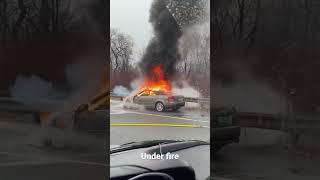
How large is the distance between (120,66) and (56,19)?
27.4 inches

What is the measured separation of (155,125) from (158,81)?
338mm

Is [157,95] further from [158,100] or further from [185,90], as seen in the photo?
[185,90]

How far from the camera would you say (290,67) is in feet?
11.1

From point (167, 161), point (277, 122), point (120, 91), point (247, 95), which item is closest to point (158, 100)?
point (120, 91)

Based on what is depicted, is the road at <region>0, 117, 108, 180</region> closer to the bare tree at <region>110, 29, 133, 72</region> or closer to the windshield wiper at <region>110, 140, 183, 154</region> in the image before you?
the windshield wiper at <region>110, 140, 183, 154</region>

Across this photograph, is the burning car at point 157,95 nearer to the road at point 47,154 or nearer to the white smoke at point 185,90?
Answer: the white smoke at point 185,90

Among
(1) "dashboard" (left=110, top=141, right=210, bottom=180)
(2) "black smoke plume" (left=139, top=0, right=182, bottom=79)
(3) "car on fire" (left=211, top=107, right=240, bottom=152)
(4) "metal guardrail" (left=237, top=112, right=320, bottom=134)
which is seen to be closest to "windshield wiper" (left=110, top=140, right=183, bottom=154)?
(1) "dashboard" (left=110, top=141, right=210, bottom=180)

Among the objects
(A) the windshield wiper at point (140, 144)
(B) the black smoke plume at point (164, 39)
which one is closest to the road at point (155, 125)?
(A) the windshield wiper at point (140, 144)

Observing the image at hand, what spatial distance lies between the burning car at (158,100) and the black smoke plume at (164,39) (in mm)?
161

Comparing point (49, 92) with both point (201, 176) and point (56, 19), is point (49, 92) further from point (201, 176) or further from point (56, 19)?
point (201, 176)

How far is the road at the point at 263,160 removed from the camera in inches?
134

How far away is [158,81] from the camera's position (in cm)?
355

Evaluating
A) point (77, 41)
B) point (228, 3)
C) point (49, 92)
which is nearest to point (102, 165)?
Result: point (49, 92)

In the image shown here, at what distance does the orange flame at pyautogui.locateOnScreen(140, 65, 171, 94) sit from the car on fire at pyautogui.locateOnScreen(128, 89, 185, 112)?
0.03m
